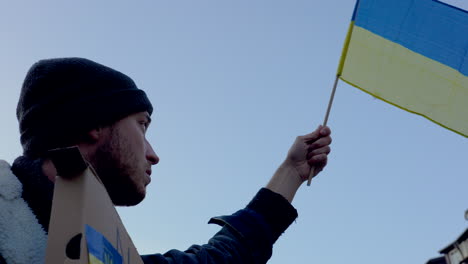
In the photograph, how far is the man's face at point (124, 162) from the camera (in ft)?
6.23

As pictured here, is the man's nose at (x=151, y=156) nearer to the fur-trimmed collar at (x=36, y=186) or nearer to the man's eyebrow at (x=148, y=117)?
the man's eyebrow at (x=148, y=117)

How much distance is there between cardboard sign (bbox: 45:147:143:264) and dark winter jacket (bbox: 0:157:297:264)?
22cm

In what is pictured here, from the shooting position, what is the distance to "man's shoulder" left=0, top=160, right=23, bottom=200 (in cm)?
135

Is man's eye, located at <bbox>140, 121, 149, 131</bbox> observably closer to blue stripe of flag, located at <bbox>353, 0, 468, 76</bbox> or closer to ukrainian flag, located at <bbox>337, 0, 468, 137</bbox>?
ukrainian flag, located at <bbox>337, 0, 468, 137</bbox>

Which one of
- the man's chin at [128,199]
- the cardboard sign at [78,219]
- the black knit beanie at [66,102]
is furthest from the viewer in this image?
the man's chin at [128,199]

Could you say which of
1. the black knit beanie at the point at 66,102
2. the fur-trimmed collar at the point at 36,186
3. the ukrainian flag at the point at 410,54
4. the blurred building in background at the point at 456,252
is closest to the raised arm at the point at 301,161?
the black knit beanie at the point at 66,102

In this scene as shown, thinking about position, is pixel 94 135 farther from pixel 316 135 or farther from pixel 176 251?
pixel 316 135

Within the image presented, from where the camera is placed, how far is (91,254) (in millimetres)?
934

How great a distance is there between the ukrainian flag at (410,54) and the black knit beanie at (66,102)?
7.58 ft

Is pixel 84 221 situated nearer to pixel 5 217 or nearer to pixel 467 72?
pixel 5 217

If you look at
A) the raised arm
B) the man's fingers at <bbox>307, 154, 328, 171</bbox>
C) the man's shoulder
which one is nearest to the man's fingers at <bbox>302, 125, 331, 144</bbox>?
the raised arm

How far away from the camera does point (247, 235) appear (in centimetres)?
225

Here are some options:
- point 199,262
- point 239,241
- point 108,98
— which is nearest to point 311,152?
point 239,241

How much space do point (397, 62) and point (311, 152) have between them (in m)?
1.54
